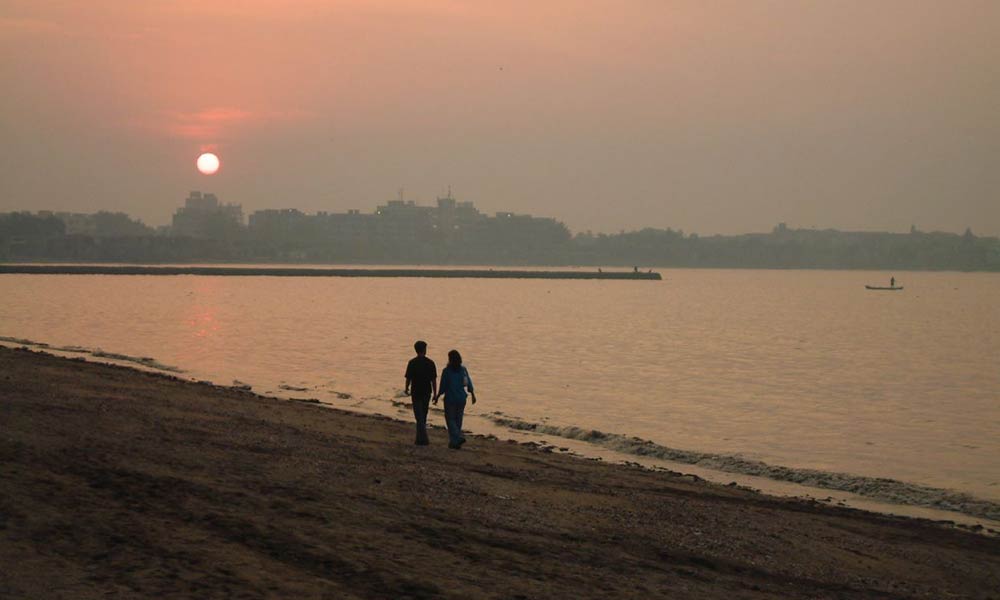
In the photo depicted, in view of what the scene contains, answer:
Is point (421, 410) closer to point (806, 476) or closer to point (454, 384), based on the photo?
point (454, 384)

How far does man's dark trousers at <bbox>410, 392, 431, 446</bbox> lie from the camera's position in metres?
18.8

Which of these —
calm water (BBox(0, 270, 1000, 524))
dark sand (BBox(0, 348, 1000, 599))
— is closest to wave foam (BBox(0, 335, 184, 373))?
calm water (BBox(0, 270, 1000, 524))

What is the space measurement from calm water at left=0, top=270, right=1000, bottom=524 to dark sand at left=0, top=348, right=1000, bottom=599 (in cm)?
784

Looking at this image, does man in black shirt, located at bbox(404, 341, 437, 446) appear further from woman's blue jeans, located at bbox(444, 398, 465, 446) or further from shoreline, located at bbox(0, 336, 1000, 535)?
shoreline, located at bbox(0, 336, 1000, 535)

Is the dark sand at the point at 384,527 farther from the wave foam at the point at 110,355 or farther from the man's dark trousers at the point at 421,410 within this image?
the wave foam at the point at 110,355

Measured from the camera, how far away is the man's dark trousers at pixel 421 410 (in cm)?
1880

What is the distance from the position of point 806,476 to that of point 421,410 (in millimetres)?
8129

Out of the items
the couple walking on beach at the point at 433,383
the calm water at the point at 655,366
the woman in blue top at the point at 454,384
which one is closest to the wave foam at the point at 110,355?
the calm water at the point at 655,366

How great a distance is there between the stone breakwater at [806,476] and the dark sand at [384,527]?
2.94m

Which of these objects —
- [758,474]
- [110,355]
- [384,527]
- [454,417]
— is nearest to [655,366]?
[110,355]

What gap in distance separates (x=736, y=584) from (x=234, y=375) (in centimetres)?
2969

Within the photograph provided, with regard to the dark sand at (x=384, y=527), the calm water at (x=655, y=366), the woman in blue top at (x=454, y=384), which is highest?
the woman in blue top at (x=454, y=384)

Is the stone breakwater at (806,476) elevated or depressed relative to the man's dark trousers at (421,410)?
depressed

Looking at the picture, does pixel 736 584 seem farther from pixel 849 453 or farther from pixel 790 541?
pixel 849 453
